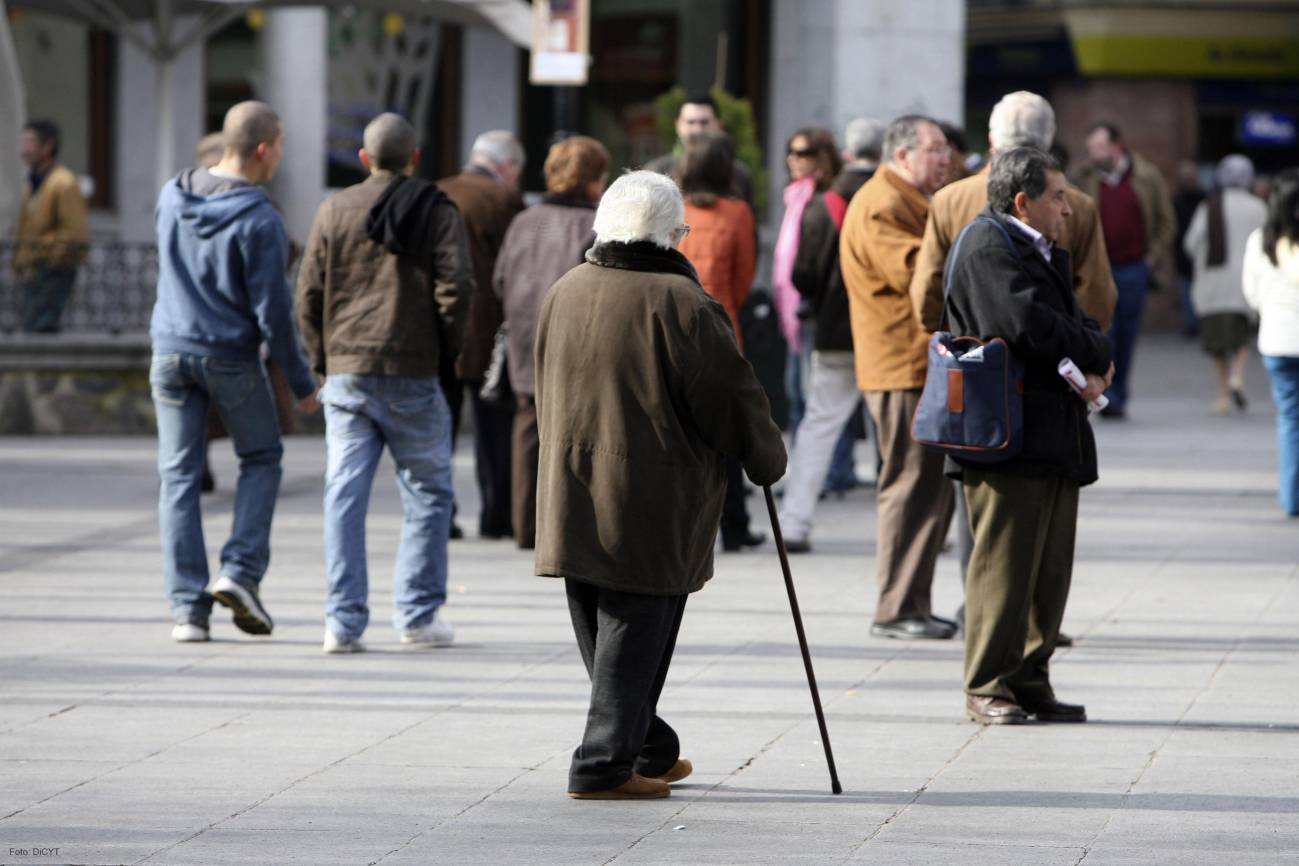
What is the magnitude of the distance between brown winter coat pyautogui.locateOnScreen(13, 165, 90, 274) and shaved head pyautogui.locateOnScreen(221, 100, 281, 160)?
315 inches

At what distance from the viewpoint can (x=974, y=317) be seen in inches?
273

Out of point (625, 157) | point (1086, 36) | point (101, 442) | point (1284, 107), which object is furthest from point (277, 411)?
point (1284, 107)

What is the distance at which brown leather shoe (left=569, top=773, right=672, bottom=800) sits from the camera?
19.7 feet

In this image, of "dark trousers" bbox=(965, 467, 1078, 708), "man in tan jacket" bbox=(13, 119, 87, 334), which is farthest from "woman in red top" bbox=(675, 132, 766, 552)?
"man in tan jacket" bbox=(13, 119, 87, 334)

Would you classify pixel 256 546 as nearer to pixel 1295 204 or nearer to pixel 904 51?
pixel 1295 204

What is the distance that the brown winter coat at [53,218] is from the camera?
16.1 m

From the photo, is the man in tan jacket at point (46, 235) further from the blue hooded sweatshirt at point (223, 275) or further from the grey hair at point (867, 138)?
the blue hooded sweatshirt at point (223, 275)

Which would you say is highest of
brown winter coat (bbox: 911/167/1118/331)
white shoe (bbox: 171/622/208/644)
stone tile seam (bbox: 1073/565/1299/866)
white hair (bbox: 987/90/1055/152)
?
white hair (bbox: 987/90/1055/152)

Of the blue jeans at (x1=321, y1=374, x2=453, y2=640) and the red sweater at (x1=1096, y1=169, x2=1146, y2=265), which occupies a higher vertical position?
the red sweater at (x1=1096, y1=169, x2=1146, y2=265)

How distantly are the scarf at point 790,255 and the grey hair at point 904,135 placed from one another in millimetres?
2093

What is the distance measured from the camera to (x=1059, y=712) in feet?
23.4

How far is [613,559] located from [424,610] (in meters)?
2.56

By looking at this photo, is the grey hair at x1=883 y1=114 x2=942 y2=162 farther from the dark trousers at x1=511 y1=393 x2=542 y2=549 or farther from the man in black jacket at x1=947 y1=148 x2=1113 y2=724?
the dark trousers at x1=511 y1=393 x2=542 y2=549

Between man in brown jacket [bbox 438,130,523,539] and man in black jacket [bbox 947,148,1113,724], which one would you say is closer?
man in black jacket [bbox 947,148,1113,724]
